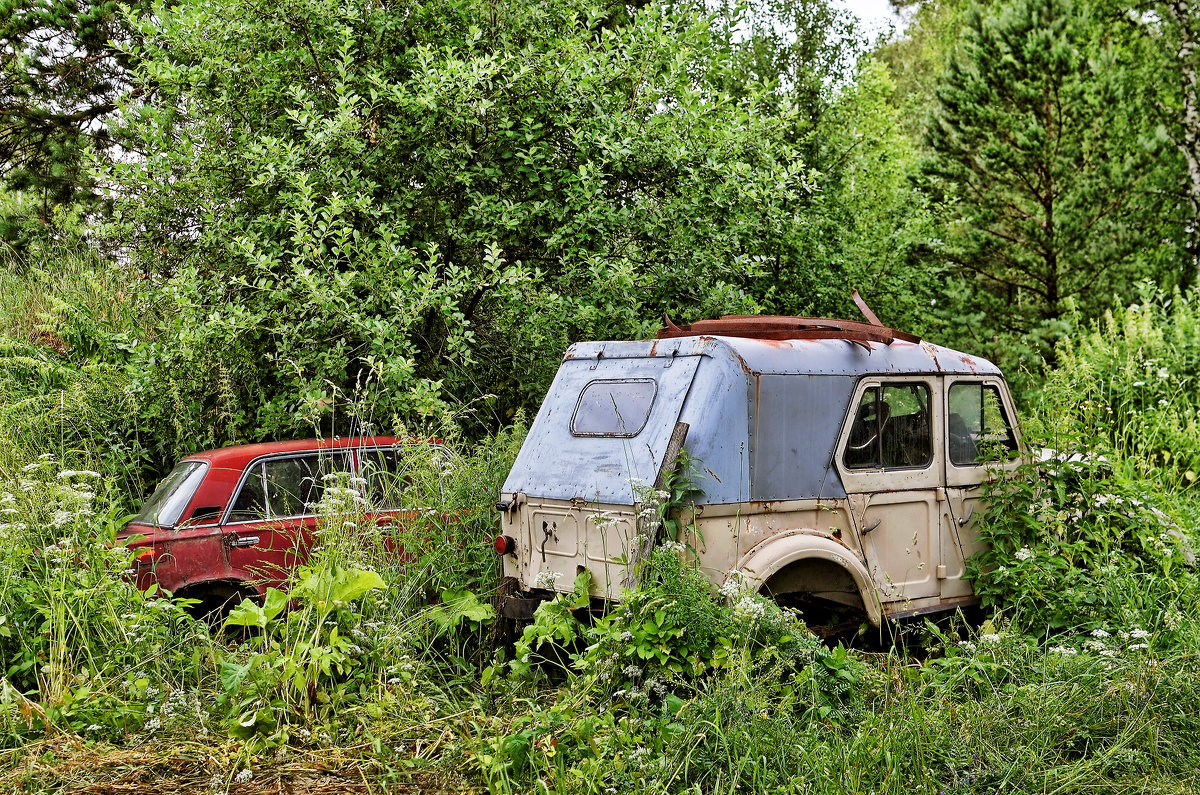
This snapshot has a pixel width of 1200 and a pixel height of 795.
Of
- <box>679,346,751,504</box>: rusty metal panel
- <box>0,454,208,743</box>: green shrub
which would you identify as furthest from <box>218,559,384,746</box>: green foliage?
<box>679,346,751,504</box>: rusty metal panel

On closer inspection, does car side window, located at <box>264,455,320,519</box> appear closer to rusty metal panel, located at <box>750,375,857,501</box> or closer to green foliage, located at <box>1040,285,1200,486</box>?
rusty metal panel, located at <box>750,375,857,501</box>

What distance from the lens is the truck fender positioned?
5.12 m

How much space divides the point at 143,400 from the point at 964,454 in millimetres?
7155

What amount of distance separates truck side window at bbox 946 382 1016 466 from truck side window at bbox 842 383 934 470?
25 centimetres

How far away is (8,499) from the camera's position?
16.7 feet

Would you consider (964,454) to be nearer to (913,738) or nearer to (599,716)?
(913,738)

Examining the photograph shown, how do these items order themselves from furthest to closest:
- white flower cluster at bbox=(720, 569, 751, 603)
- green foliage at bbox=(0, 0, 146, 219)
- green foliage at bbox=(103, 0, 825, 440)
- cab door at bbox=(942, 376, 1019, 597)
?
1. green foliage at bbox=(0, 0, 146, 219)
2. green foliage at bbox=(103, 0, 825, 440)
3. cab door at bbox=(942, 376, 1019, 597)
4. white flower cluster at bbox=(720, 569, 751, 603)

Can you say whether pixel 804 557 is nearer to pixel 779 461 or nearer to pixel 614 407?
pixel 779 461

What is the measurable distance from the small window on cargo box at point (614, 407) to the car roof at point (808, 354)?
0.68ft

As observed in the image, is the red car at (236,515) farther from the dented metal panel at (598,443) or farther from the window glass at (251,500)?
the dented metal panel at (598,443)

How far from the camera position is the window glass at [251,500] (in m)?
6.52

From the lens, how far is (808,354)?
574cm

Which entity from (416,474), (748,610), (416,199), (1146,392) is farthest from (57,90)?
(1146,392)

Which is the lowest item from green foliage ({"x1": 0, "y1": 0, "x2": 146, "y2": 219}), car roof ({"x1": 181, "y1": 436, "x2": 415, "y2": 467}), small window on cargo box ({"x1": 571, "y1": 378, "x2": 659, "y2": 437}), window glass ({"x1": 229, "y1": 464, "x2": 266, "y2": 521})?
window glass ({"x1": 229, "y1": 464, "x2": 266, "y2": 521})
